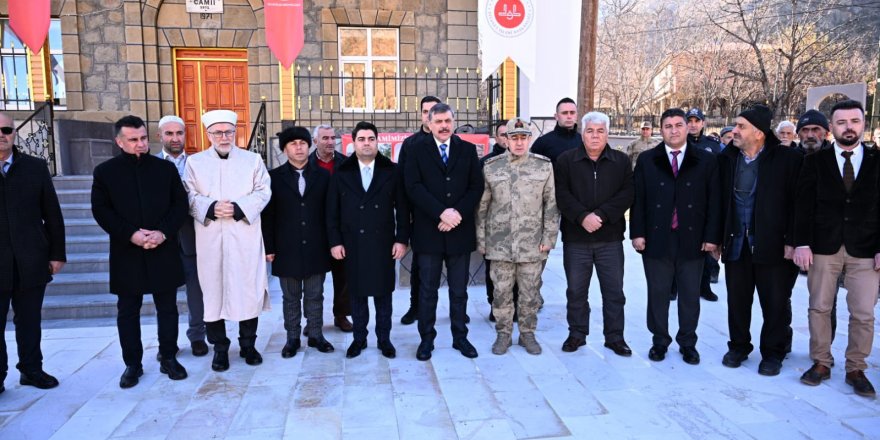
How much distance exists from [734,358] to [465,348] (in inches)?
78.8

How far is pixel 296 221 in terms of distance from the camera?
14.4ft

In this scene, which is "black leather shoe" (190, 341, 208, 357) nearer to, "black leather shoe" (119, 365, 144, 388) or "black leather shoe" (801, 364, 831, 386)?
"black leather shoe" (119, 365, 144, 388)

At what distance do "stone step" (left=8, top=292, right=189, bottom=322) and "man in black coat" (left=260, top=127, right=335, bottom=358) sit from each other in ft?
6.73

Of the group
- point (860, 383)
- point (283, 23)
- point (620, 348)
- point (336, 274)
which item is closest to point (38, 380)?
point (336, 274)

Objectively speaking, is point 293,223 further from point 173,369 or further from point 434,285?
point 173,369

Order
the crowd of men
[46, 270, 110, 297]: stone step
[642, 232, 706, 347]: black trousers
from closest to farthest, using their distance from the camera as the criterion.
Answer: the crowd of men → [642, 232, 706, 347]: black trousers → [46, 270, 110, 297]: stone step

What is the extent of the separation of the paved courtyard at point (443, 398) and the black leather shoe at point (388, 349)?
8 centimetres

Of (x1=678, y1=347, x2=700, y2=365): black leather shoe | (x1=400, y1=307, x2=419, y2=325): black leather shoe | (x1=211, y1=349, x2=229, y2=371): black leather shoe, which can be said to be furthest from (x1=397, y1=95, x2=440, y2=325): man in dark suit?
(x1=678, y1=347, x2=700, y2=365): black leather shoe

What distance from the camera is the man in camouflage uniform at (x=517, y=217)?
14.2 feet

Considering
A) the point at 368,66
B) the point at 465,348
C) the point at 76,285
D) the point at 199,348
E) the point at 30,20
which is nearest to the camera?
the point at 465,348

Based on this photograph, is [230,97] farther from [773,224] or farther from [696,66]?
[696,66]

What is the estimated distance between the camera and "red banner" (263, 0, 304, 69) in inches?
320

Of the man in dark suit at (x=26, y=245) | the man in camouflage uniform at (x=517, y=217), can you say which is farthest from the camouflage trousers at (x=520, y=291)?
the man in dark suit at (x=26, y=245)

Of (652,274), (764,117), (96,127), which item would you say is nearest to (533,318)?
(652,274)
